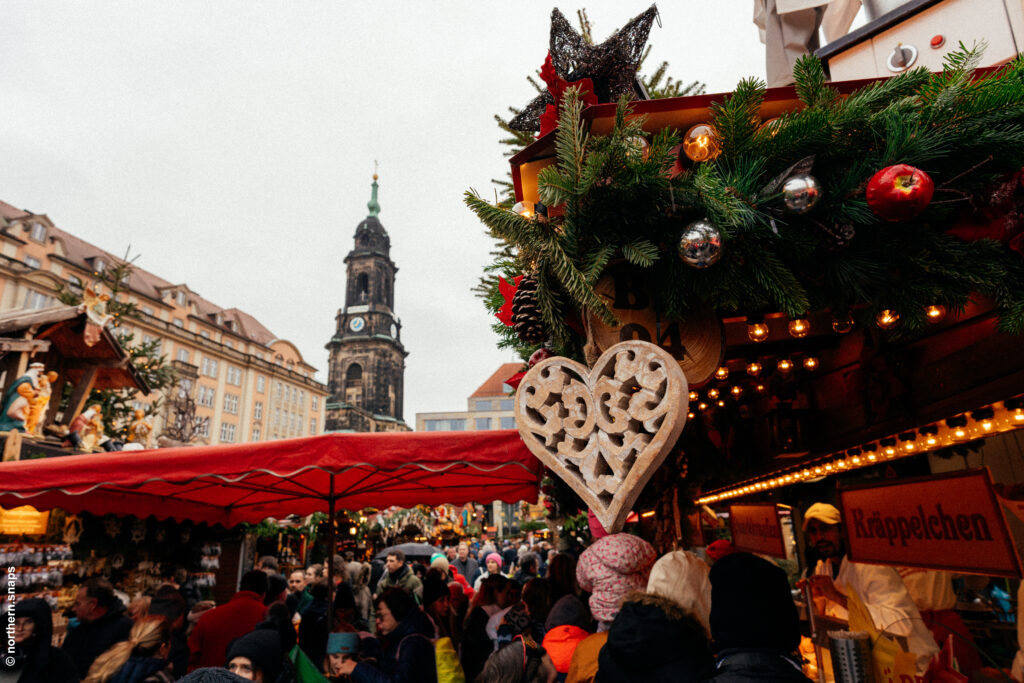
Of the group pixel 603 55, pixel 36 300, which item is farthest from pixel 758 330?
pixel 36 300

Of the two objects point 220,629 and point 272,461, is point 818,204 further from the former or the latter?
point 220,629

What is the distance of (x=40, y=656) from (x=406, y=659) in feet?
7.72

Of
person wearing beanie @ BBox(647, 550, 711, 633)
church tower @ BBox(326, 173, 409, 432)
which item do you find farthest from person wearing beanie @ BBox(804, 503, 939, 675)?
church tower @ BBox(326, 173, 409, 432)

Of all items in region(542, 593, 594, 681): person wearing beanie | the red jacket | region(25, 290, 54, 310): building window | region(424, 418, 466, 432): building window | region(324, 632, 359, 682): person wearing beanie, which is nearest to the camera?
region(542, 593, 594, 681): person wearing beanie

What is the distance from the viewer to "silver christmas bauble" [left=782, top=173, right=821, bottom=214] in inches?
64.1

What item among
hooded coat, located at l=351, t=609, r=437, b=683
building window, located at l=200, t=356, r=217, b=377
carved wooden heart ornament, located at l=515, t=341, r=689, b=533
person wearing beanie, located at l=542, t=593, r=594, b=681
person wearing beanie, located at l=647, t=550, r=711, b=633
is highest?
building window, located at l=200, t=356, r=217, b=377

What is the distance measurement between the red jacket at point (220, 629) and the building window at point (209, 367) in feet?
139

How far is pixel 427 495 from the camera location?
6.26m

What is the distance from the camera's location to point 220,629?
4.62 metres

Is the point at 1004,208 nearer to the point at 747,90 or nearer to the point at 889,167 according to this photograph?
the point at 889,167

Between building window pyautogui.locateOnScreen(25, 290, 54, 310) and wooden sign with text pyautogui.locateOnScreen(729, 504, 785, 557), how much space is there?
35.7 m

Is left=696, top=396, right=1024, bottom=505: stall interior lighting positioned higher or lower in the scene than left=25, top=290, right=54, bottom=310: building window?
lower

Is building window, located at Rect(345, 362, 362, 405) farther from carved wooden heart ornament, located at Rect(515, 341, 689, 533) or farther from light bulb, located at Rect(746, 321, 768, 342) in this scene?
carved wooden heart ornament, located at Rect(515, 341, 689, 533)

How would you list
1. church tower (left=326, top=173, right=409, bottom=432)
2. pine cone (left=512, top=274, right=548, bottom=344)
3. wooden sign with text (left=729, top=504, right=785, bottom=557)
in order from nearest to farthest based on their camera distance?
pine cone (left=512, top=274, right=548, bottom=344) → wooden sign with text (left=729, top=504, right=785, bottom=557) → church tower (left=326, top=173, right=409, bottom=432)
